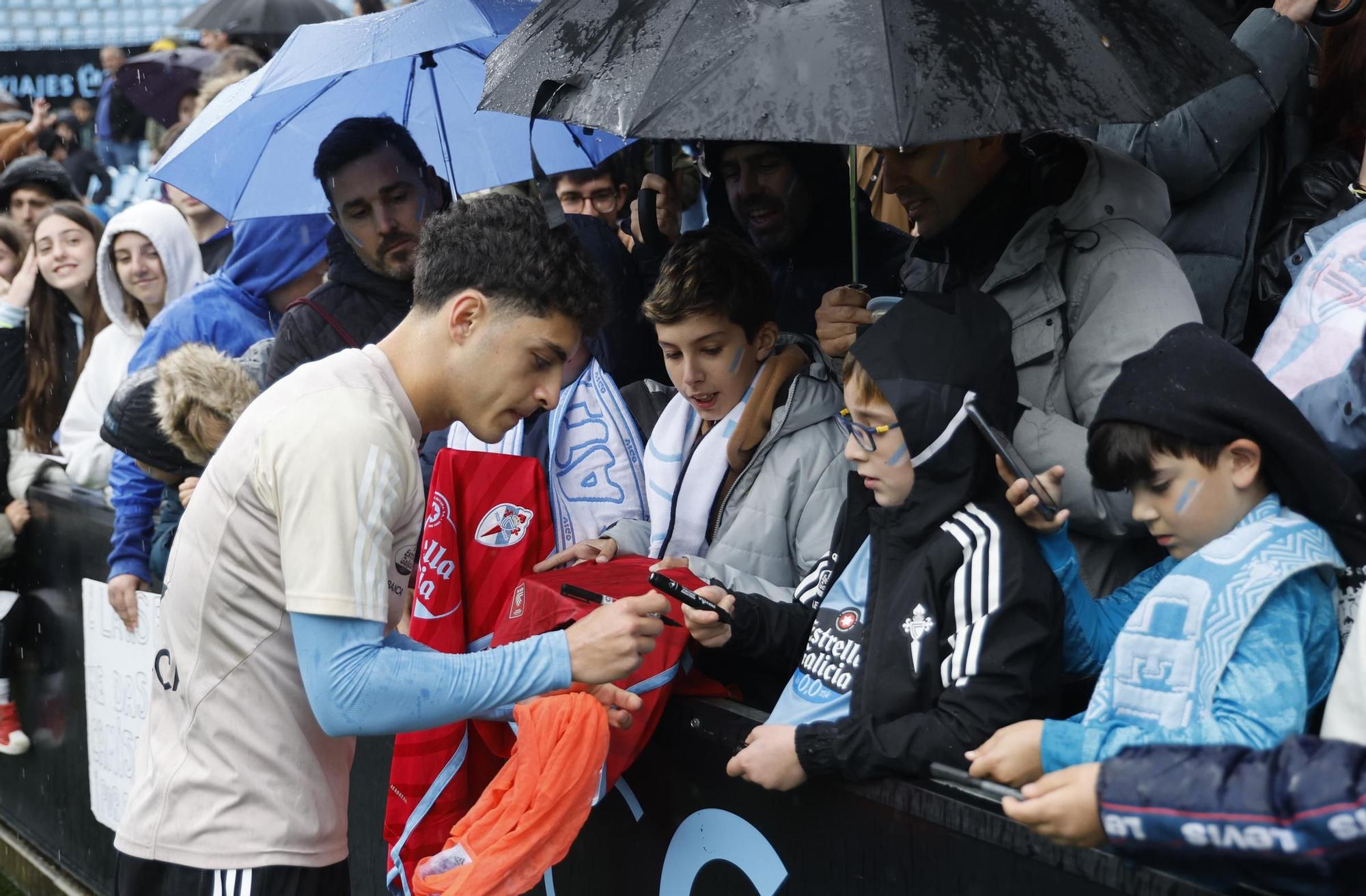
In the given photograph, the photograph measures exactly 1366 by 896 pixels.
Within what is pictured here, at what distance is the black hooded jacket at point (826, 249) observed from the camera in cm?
400

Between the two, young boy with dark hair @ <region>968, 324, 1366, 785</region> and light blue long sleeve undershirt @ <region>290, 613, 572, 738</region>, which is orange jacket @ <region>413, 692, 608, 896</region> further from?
young boy with dark hair @ <region>968, 324, 1366, 785</region>

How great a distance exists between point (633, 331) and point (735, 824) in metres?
1.82

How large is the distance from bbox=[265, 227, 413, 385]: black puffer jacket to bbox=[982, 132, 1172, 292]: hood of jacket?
2070mm

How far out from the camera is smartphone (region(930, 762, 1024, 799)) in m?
2.27

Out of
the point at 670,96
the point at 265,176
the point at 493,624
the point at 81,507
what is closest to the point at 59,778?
the point at 81,507

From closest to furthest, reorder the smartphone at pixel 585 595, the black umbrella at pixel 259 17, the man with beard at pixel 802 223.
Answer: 1. the smartphone at pixel 585 595
2. the man with beard at pixel 802 223
3. the black umbrella at pixel 259 17

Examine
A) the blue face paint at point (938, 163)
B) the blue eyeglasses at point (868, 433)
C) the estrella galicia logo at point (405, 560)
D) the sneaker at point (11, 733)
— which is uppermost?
the blue face paint at point (938, 163)

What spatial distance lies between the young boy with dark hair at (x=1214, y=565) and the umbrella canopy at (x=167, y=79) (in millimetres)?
7610

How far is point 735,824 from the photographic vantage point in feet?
9.44

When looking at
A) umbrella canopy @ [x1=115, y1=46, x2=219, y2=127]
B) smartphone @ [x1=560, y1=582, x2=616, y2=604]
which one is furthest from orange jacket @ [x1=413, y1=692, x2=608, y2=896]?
umbrella canopy @ [x1=115, y1=46, x2=219, y2=127]

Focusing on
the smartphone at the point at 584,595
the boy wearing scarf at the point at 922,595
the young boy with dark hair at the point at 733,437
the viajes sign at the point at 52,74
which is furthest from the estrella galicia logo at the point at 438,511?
the viajes sign at the point at 52,74

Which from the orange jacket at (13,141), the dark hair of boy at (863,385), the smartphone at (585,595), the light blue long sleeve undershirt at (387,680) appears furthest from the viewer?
the orange jacket at (13,141)

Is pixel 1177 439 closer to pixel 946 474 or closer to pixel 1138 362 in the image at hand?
pixel 1138 362

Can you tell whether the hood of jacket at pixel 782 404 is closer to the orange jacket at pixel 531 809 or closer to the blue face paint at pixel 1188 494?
the orange jacket at pixel 531 809
